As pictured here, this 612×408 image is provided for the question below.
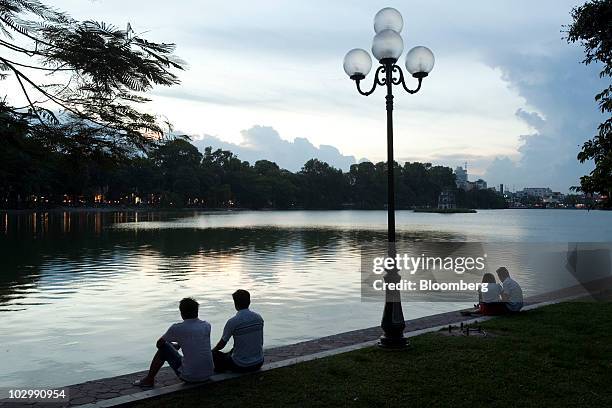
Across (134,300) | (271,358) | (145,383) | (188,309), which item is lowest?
(134,300)

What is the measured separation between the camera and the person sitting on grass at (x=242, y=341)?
7816 millimetres

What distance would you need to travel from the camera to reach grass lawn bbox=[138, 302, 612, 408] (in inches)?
269

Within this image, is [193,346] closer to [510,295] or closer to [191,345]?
[191,345]

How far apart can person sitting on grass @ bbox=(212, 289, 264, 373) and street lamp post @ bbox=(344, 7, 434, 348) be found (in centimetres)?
267

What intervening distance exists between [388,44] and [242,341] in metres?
5.76

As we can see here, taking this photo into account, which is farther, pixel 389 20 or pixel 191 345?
pixel 389 20

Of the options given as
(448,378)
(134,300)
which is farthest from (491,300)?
(134,300)

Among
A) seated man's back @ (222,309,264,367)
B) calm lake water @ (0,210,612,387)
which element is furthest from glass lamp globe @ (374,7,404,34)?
calm lake water @ (0,210,612,387)

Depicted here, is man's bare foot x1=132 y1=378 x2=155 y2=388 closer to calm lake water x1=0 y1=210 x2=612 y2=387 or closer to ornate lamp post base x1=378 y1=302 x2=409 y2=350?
calm lake water x1=0 y1=210 x2=612 y2=387

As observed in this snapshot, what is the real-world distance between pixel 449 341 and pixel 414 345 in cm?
74

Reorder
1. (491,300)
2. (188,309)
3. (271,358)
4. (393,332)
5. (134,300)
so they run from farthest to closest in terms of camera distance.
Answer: (134,300) < (491,300) < (393,332) < (271,358) < (188,309)

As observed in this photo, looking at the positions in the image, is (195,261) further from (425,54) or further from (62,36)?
A: (62,36)

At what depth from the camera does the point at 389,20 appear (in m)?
9.95

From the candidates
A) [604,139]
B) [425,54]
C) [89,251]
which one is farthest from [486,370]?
[89,251]
